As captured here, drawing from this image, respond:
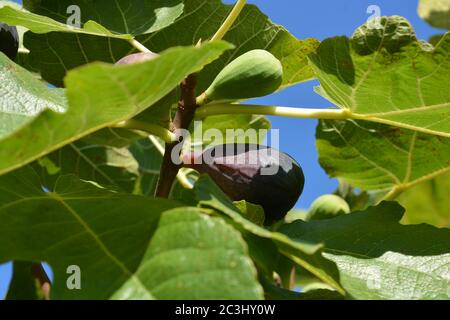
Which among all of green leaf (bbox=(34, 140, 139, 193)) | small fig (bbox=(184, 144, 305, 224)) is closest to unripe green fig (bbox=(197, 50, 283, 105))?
small fig (bbox=(184, 144, 305, 224))

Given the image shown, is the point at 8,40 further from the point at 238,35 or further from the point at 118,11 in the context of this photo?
the point at 238,35

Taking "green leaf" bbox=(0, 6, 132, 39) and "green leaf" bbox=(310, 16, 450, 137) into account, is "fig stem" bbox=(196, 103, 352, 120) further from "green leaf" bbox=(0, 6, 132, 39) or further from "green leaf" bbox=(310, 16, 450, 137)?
"green leaf" bbox=(0, 6, 132, 39)

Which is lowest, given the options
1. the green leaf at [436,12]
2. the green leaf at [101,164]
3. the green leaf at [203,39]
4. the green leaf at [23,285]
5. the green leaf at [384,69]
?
the green leaf at [23,285]

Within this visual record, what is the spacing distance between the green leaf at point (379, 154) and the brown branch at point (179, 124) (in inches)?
33.8

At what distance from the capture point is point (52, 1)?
2104 mm

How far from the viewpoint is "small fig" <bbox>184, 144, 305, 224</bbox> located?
175cm

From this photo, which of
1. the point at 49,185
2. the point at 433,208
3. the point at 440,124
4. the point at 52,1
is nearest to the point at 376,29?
the point at 440,124

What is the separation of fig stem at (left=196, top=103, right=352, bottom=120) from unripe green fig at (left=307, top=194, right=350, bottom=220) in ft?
2.20

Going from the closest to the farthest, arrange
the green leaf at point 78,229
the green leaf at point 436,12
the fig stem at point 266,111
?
the green leaf at point 78,229 → the fig stem at point 266,111 → the green leaf at point 436,12

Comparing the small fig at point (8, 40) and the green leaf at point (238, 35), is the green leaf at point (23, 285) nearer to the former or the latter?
the small fig at point (8, 40)

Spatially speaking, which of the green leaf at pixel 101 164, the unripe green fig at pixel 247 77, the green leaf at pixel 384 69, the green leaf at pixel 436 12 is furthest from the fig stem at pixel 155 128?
the green leaf at pixel 436 12

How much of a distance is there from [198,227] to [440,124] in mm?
1086

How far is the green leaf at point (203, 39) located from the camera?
6.98ft
